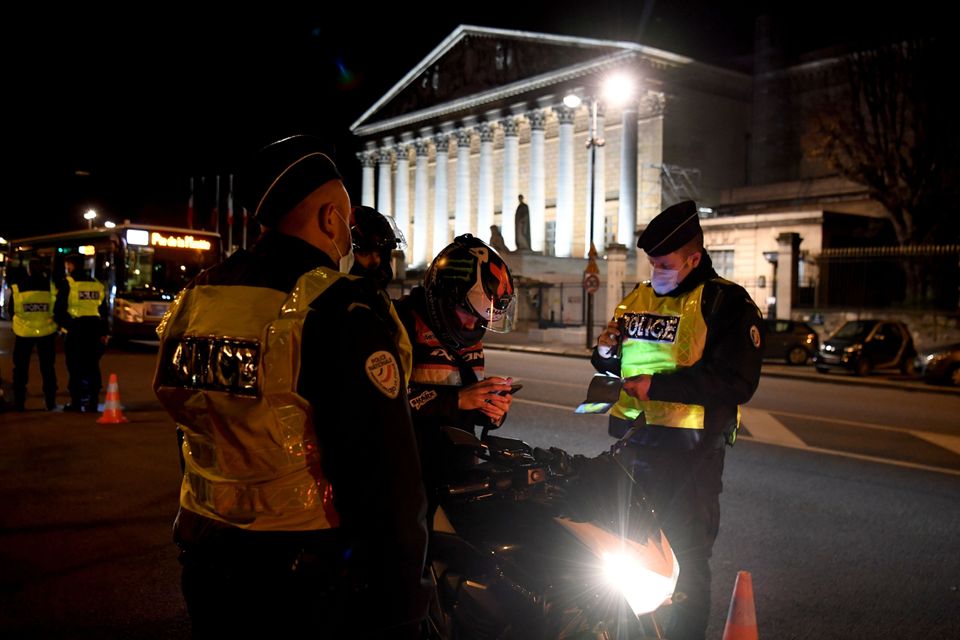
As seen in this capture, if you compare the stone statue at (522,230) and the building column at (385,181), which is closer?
the stone statue at (522,230)

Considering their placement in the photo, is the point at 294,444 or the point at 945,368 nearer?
the point at 294,444

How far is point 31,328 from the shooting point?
9.60 m

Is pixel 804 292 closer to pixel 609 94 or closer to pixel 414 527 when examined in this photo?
pixel 609 94

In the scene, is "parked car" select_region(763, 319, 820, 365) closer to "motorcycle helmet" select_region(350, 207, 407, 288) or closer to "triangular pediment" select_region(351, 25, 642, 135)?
"motorcycle helmet" select_region(350, 207, 407, 288)

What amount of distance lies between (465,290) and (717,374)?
113 centimetres

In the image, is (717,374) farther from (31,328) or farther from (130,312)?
(130,312)

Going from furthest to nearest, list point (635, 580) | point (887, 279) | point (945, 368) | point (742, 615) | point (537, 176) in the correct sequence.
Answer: point (537, 176)
point (887, 279)
point (945, 368)
point (742, 615)
point (635, 580)

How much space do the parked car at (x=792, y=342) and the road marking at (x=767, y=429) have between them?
10.9 m

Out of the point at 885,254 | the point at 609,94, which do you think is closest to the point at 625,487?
the point at 885,254

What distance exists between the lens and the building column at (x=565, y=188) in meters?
44.3

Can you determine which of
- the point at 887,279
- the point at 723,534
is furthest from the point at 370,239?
the point at 887,279

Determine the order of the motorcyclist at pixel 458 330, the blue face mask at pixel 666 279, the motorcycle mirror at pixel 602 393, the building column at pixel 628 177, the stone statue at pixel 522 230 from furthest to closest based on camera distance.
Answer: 1. the building column at pixel 628 177
2. the stone statue at pixel 522 230
3. the blue face mask at pixel 666 279
4. the motorcycle mirror at pixel 602 393
5. the motorcyclist at pixel 458 330

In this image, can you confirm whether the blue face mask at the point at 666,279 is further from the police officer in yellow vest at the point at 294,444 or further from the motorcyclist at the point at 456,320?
the police officer in yellow vest at the point at 294,444

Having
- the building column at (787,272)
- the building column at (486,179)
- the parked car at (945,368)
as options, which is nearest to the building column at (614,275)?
the building column at (787,272)
